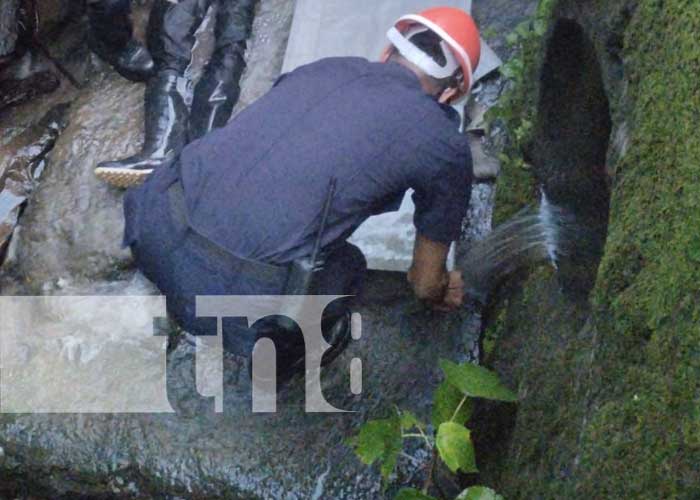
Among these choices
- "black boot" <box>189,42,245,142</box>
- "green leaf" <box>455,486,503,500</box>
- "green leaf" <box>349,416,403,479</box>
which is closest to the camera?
"green leaf" <box>455,486,503,500</box>

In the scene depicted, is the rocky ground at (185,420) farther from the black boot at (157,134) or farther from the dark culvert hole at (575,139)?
the dark culvert hole at (575,139)

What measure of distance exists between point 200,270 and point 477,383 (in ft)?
3.56

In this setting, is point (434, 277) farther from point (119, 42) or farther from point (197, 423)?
point (119, 42)

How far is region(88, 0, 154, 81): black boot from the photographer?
487 centimetres

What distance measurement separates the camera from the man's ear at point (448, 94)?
3.66 meters

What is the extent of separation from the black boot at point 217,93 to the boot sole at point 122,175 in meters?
0.38

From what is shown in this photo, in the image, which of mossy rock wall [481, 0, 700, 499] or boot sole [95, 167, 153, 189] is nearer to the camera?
mossy rock wall [481, 0, 700, 499]

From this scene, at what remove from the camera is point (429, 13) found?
145 inches

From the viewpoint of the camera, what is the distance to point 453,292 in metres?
3.84

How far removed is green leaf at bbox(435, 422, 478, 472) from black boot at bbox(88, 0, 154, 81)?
286 centimetres

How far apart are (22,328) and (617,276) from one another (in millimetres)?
2789

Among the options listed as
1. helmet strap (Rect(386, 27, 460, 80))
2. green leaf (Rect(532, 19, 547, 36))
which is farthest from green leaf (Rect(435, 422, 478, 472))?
green leaf (Rect(532, 19, 547, 36))

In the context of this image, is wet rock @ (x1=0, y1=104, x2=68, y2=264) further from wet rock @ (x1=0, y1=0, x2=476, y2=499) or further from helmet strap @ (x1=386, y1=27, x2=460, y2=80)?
helmet strap @ (x1=386, y1=27, x2=460, y2=80)

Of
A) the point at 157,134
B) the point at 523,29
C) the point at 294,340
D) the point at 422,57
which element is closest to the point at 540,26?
the point at 523,29
